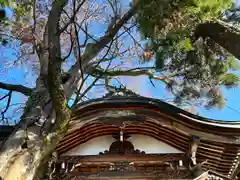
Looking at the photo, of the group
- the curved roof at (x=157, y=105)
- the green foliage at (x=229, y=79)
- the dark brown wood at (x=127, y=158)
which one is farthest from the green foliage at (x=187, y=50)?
the dark brown wood at (x=127, y=158)

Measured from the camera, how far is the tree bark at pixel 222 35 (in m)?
5.97

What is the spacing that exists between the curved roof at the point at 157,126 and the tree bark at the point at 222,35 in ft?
3.90

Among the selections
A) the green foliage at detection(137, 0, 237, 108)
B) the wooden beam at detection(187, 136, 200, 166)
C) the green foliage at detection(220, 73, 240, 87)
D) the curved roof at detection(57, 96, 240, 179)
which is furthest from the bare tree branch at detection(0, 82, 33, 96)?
the green foliage at detection(220, 73, 240, 87)

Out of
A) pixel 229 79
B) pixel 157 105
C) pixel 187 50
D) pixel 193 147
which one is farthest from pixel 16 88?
pixel 229 79

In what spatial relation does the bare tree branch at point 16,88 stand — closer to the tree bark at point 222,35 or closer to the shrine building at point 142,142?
the shrine building at point 142,142

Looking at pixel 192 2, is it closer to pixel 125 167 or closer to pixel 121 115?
pixel 121 115

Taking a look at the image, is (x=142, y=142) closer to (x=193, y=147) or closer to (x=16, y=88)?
(x=193, y=147)

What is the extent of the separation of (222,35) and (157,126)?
5.99ft

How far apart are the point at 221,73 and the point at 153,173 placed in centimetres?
309

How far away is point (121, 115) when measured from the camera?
6238 millimetres

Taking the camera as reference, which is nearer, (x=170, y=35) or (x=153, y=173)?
(x=153, y=173)

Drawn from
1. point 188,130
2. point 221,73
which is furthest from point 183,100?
point 188,130

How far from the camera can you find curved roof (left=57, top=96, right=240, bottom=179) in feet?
20.0

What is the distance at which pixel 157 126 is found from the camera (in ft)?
20.8
